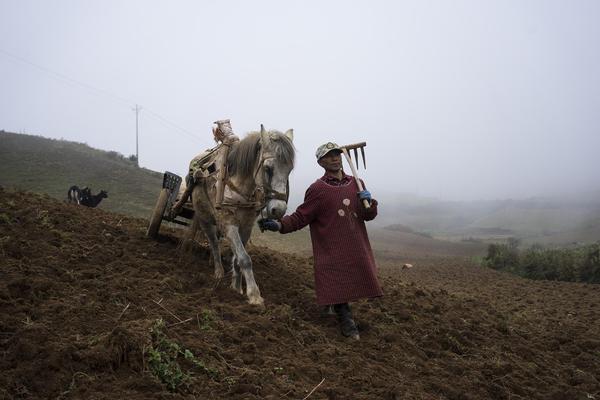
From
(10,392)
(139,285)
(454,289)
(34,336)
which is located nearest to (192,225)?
(139,285)

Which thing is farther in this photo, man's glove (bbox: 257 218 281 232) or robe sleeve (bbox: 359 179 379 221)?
robe sleeve (bbox: 359 179 379 221)

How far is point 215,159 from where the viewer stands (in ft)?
18.5

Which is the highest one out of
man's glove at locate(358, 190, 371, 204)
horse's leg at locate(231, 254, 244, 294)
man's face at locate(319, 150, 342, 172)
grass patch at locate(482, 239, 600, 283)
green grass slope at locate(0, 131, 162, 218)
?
green grass slope at locate(0, 131, 162, 218)

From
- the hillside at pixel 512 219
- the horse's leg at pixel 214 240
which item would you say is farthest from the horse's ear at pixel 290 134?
the hillside at pixel 512 219

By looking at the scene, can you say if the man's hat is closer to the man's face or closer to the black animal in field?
the man's face

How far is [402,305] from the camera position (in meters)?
5.61

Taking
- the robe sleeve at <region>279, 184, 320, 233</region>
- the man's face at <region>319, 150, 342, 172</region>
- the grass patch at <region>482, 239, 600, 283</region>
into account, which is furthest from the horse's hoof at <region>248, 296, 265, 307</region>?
the grass patch at <region>482, 239, 600, 283</region>

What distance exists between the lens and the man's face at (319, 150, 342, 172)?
15.9ft

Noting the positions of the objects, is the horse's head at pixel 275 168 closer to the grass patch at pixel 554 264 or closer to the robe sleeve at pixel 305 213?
the robe sleeve at pixel 305 213

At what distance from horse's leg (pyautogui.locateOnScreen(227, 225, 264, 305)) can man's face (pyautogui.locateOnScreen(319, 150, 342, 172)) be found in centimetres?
128

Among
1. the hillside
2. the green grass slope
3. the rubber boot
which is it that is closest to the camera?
the rubber boot

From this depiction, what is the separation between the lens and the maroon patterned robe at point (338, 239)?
14.8 feet

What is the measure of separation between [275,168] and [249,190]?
25.9 inches

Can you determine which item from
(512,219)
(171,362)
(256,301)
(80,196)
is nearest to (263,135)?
(256,301)
